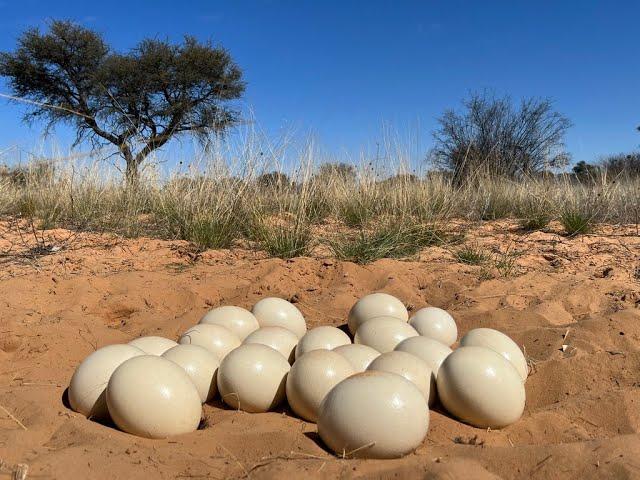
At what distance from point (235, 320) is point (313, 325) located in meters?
0.75

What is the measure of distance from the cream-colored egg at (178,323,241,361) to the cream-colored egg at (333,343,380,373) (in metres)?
0.60

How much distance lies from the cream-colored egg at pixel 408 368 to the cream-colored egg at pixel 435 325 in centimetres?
69

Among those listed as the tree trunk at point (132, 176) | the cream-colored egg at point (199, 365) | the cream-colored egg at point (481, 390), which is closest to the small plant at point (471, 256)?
the cream-colored egg at point (481, 390)

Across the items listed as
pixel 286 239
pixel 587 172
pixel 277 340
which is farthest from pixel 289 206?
pixel 587 172

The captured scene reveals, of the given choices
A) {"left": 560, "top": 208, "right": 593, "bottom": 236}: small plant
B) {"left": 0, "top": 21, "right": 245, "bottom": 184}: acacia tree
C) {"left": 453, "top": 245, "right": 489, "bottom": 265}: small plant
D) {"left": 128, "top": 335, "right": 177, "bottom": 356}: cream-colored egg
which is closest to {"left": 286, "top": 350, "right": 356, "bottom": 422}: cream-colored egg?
{"left": 128, "top": 335, "right": 177, "bottom": 356}: cream-colored egg

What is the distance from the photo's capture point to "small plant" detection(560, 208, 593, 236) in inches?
250

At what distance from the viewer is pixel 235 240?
5.79 meters

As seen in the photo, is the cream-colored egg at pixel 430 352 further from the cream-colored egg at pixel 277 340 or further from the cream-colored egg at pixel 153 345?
the cream-colored egg at pixel 153 345

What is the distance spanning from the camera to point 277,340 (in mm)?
2881

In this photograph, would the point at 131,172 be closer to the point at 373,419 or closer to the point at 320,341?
the point at 320,341

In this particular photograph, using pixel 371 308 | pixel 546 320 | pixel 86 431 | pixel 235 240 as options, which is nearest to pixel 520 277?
pixel 546 320

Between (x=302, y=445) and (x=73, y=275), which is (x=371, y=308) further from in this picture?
(x=73, y=275)

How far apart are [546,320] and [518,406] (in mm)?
1446

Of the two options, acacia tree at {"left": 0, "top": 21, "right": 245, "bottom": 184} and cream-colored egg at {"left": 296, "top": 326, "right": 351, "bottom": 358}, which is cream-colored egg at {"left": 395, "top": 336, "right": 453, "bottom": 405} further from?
acacia tree at {"left": 0, "top": 21, "right": 245, "bottom": 184}
